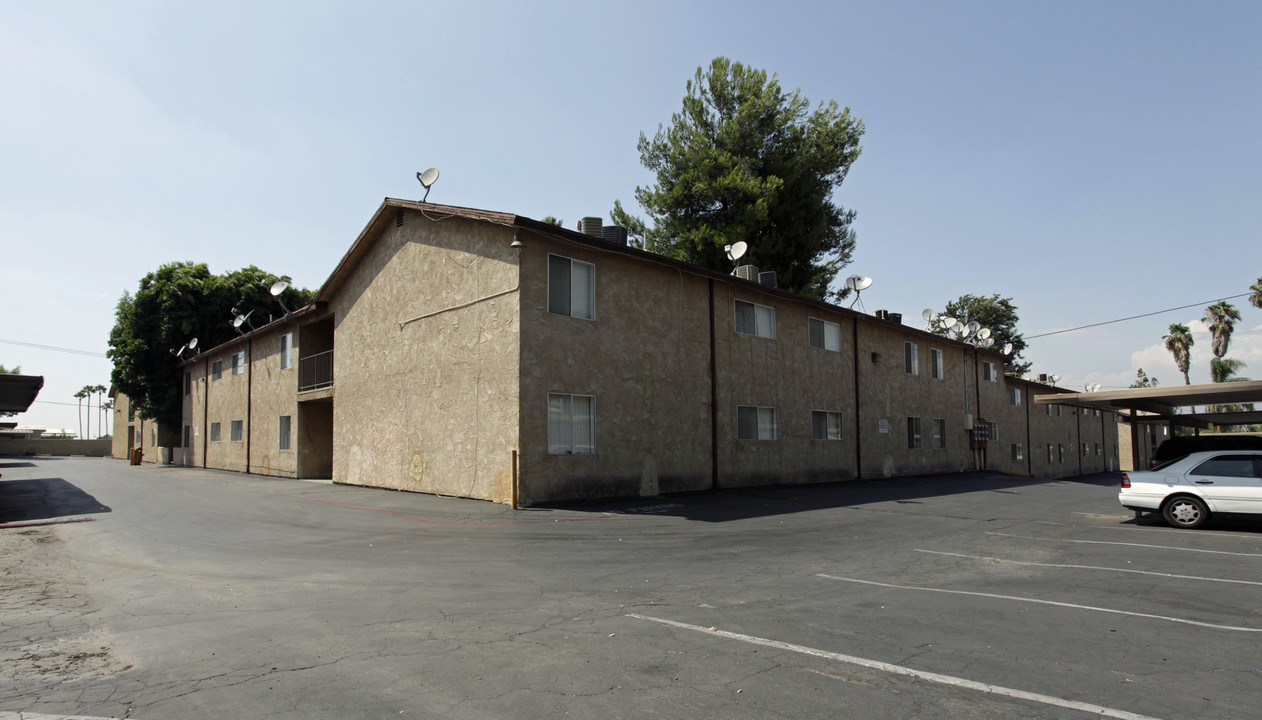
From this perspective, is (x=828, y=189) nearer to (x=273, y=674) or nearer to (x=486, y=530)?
(x=486, y=530)

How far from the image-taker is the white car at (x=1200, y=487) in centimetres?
1241

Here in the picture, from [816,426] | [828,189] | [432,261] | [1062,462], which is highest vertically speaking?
[828,189]

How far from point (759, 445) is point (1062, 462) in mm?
30585

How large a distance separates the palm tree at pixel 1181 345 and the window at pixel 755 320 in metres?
60.0

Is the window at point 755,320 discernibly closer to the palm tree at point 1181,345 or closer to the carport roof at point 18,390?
the carport roof at point 18,390

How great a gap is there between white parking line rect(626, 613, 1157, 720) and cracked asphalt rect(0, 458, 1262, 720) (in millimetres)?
24

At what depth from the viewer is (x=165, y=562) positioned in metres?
9.52

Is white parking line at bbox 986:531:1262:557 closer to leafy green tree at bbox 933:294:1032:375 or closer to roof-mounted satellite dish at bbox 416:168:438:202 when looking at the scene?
roof-mounted satellite dish at bbox 416:168:438:202

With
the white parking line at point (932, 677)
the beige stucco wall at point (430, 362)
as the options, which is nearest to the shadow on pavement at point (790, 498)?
the beige stucco wall at point (430, 362)


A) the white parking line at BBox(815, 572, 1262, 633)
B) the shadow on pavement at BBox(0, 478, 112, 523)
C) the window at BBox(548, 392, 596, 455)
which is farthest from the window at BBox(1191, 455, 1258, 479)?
the shadow on pavement at BBox(0, 478, 112, 523)

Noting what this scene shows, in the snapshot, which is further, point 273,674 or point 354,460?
point 354,460

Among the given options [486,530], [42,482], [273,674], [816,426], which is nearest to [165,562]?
[486,530]

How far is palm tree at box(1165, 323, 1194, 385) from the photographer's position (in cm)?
6225

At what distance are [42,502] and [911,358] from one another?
2869 centimetres
